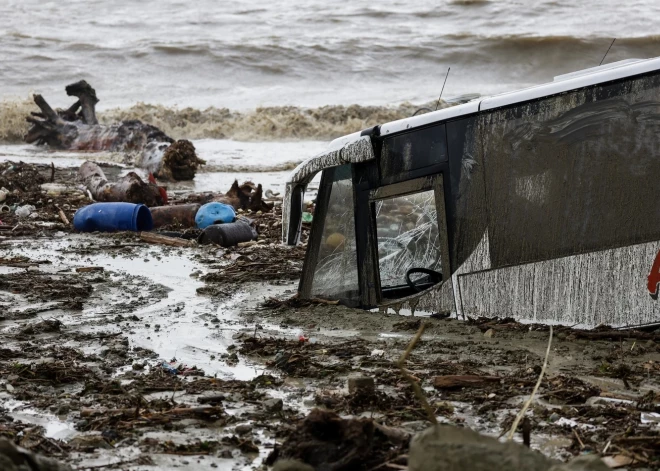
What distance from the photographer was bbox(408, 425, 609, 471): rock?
2.83 m

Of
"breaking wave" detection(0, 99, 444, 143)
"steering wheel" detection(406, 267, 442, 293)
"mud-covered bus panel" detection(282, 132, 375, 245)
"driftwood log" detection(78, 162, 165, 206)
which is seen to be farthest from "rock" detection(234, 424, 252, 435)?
"breaking wave" detection(0, 99, 444, 143)

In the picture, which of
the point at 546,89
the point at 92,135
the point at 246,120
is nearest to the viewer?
the point at 546,89

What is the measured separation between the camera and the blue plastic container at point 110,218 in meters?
11.8

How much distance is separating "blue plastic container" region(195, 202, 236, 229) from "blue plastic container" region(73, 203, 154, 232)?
2.51 feet

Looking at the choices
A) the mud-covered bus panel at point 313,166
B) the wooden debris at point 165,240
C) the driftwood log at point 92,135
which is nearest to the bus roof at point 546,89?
the mud-covered bus panel at point 313,166

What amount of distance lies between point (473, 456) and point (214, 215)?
372 inches

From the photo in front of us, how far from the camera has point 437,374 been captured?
5.39m

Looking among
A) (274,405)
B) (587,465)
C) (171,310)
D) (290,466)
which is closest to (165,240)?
(171,310)

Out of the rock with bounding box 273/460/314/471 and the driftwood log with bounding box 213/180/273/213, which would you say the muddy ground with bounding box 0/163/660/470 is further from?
the driftwood log with bounding box 213/180/273/213

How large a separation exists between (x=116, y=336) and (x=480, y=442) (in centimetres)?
423

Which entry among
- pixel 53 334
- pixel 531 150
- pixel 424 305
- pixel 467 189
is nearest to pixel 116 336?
pixel 53 334

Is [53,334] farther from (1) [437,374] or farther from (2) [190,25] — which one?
(2) [190,25]

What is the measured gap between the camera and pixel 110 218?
38.8ft

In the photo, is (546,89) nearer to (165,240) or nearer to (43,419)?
(43,419)
